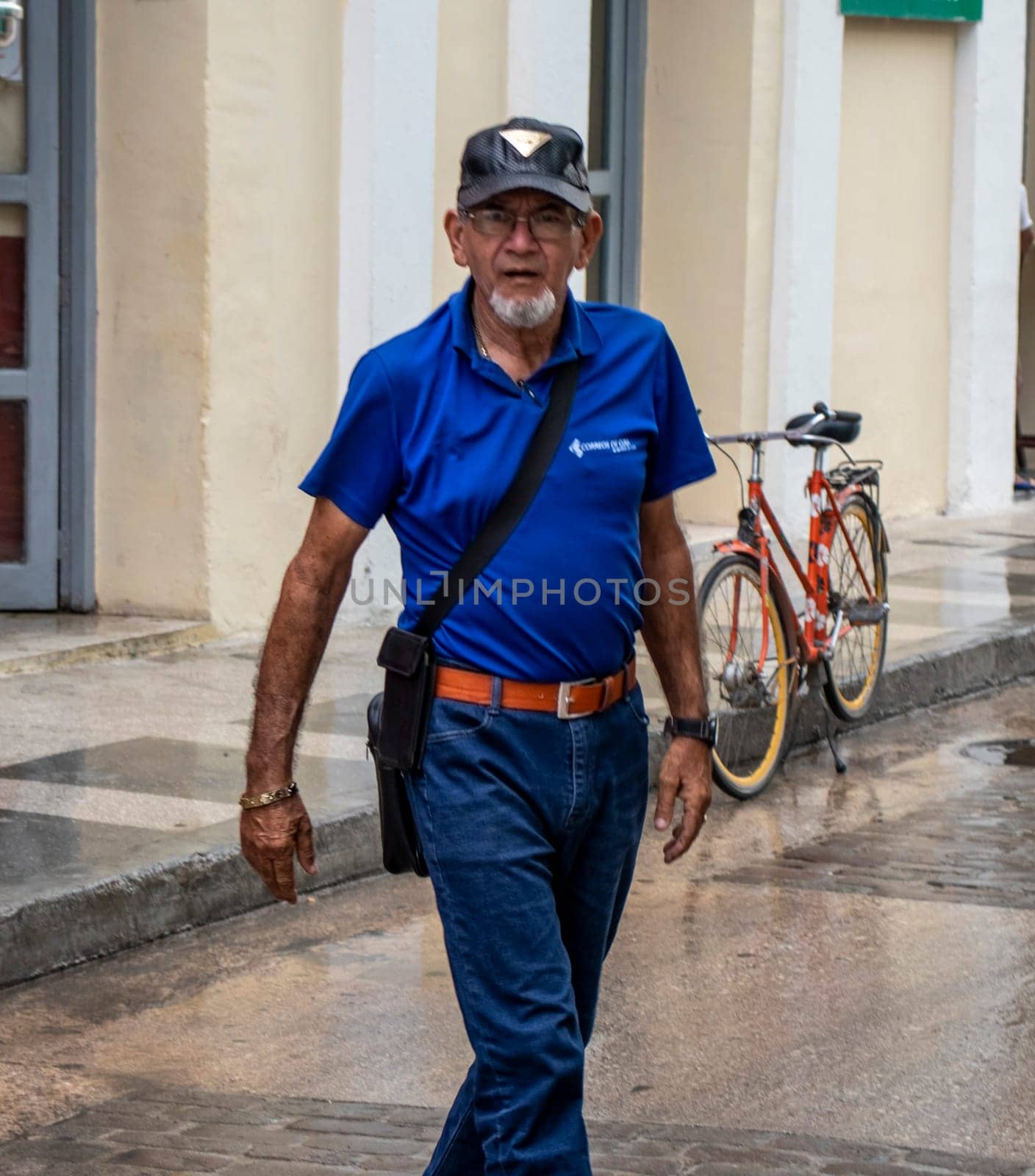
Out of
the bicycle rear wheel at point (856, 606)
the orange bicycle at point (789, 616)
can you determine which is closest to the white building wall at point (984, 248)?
the orange bicycle at point (789, 616)

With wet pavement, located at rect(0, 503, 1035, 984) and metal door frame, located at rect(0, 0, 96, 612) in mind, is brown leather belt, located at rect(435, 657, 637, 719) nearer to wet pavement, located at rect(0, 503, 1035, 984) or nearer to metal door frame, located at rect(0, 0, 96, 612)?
wet pavement, located at rect(0, 503, 1035, 984)

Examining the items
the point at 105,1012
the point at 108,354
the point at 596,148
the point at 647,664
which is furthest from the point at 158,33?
the point at 105,1012

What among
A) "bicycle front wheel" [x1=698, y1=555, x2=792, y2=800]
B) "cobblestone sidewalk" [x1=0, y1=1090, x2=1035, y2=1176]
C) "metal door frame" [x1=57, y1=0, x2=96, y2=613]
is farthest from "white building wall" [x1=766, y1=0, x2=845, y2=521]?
"cobblestone sidewalk" [x1=0, y1=1090, x2=1035, y2=1176]

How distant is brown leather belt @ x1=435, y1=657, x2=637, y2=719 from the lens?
360 centimetres

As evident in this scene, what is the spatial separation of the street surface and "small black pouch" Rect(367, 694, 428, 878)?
99cm

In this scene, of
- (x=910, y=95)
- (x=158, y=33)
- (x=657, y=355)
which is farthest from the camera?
(x=910, y=95)

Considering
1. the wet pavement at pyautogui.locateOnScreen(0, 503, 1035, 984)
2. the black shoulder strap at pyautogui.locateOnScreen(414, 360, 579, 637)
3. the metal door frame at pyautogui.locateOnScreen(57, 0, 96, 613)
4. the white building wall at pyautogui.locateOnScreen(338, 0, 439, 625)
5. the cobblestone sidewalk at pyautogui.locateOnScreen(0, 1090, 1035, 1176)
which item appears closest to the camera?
the black shoulder strap at pyautogui.locateOnScreen(414, 360, 579, 637)

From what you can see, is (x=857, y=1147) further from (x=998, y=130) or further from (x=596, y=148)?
(x=998, y=130)

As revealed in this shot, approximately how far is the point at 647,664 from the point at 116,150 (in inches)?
128

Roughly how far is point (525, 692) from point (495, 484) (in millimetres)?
338

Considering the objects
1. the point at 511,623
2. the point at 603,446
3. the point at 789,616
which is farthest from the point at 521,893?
the point at 789,616

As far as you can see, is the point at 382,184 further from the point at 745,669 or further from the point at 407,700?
the point at 407,700

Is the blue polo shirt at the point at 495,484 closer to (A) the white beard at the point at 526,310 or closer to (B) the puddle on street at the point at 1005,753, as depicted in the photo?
(A) the white beard at the point at 526,310

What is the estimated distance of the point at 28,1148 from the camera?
457cm
